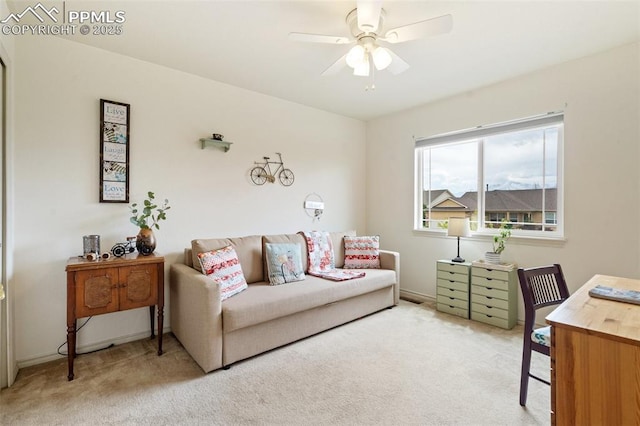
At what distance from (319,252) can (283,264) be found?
24.9 inches

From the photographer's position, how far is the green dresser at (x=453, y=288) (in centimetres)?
329

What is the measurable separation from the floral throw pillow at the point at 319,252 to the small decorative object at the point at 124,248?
1.74m

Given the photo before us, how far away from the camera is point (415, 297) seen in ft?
13.3

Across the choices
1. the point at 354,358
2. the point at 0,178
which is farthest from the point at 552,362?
the point at 0,178

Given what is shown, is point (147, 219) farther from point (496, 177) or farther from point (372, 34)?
point (496, 177)

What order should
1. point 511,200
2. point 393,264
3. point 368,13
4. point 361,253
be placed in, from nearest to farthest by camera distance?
point 368,13
point 511,200
point 393,264
point 361,253

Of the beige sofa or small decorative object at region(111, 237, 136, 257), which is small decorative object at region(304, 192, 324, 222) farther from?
small decorative object at region(111, 237, 136, 257)

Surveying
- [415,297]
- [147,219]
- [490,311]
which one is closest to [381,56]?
[147,219]

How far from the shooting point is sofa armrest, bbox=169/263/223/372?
7.11 ft

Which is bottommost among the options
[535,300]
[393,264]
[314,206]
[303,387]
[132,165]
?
[303,387]

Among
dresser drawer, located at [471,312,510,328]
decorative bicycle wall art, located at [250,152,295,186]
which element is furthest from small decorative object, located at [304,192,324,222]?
dresser drawer, located at [471,312,510,328]

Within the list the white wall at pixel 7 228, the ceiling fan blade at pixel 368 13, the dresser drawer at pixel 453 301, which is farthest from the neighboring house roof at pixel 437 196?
the white wall at pixel 7 228

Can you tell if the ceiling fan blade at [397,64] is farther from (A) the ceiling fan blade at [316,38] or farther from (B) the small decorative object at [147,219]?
(B) the small decorative object at [147,219]

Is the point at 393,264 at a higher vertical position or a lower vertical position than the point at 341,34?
lower
